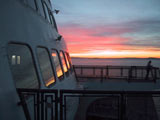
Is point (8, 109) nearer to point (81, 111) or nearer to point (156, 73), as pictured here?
point (81, 111)

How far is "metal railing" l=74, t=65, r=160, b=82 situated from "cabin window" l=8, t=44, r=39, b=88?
919cm

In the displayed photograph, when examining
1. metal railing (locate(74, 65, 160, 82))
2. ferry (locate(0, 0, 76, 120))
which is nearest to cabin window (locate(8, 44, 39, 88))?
ferry (locate(0, 0, 76, 120))

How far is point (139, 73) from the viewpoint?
12.7 meters

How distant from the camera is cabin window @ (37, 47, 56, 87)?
4227 mm

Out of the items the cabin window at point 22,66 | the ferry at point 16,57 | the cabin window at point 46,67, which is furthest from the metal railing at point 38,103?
the cabin window at point 46,67

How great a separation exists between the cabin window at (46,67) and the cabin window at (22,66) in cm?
57

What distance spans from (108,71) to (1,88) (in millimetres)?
11895

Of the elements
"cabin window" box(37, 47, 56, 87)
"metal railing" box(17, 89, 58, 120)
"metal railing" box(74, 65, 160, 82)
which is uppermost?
"cabin window" box(37, 47, 56, 87)

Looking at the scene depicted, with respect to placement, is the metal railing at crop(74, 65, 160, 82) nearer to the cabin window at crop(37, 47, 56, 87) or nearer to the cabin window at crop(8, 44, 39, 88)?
the cabin window at crop(37, 47, 56, 87)

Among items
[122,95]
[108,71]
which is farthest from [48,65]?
[108,71]

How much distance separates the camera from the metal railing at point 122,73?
39.7 feet

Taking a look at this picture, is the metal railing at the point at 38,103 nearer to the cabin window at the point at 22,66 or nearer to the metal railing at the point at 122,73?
the cabin window at the point at 22,66

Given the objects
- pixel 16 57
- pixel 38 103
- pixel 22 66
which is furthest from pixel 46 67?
pixel 38 103

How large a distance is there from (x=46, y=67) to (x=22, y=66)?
4.32 ft
